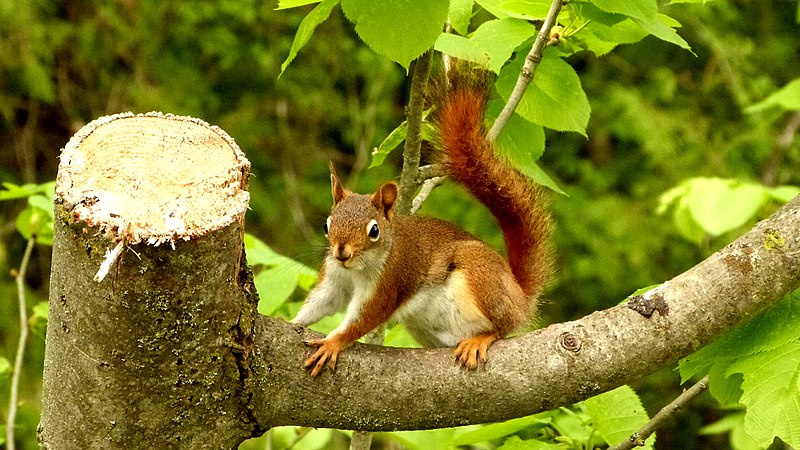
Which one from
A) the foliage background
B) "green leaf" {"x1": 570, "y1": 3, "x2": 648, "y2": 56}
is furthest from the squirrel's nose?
the foliage background

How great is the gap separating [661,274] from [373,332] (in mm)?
3266

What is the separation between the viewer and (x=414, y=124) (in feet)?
5.17

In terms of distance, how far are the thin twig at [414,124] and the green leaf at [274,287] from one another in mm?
311

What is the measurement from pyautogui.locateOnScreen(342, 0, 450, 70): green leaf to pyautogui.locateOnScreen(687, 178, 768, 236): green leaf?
141 cm

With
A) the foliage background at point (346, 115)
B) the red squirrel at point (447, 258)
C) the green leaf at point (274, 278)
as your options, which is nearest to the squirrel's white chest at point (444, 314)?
the red squirrel at point (447, 258)

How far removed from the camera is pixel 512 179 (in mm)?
1892

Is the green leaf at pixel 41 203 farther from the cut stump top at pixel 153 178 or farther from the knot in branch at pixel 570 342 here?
the knot in branch at pixel 570 342

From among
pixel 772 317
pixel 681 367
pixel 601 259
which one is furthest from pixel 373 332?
pixel 601 259

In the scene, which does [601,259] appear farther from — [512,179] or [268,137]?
[512,179]

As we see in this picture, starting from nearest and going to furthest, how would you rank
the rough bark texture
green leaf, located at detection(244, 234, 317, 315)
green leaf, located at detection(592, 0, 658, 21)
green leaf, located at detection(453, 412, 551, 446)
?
1. the rough bark texture
2. green leaf, located at detection(592, 0, 658, 21)
3. green leaf, located at detection(453, 412, 551, 446)
4. green leaf, located at detection(244, 234, 317, 315)

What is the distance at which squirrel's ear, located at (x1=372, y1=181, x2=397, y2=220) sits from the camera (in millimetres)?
1921

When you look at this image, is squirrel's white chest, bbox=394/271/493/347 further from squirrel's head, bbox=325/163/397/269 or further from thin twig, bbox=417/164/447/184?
thin twig, bbox=417/164/447/184

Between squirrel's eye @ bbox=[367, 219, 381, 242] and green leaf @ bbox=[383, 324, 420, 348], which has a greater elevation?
squirrel's eye @ bbox=[367, 219, 381, 242]

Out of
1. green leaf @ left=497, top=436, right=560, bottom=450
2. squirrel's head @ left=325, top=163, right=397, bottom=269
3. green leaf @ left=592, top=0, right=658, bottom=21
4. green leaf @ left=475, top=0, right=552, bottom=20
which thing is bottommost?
green leaf @ left=497, top=436, right=560, bottom=450
